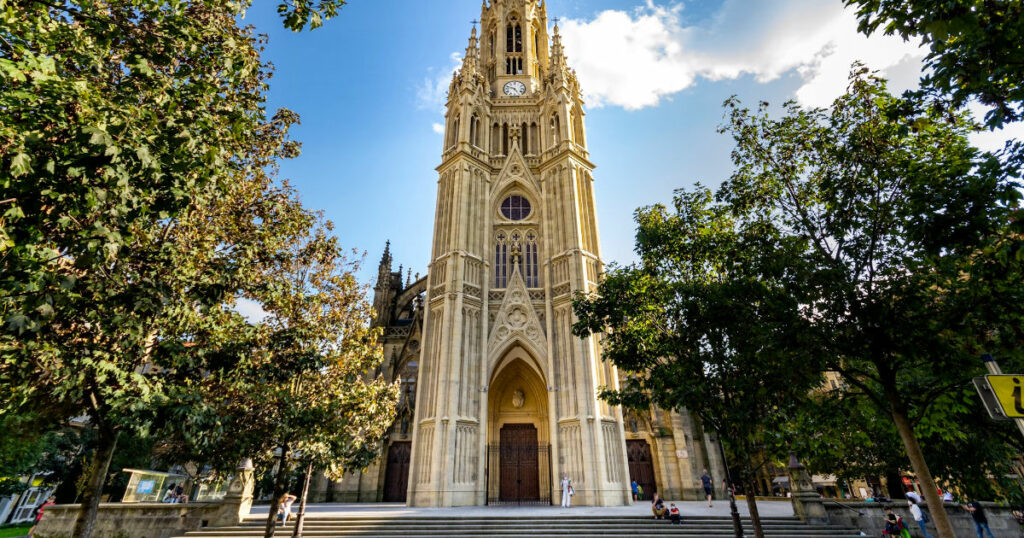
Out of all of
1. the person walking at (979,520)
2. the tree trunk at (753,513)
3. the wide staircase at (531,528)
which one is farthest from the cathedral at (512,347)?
the person walking at (979,520)

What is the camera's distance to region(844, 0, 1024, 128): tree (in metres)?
4.00

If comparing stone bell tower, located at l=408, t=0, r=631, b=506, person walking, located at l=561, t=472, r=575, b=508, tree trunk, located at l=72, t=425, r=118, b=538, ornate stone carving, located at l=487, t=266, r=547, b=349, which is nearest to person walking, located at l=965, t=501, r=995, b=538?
stone bell tower, located at l=408, t=0, r=631, b=506

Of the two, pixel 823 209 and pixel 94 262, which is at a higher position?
pixel 823 209

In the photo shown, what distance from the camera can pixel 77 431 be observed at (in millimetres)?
27578

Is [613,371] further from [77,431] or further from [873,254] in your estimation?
[77,431]

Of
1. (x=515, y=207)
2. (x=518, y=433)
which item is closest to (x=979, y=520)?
(x=518, y=433)

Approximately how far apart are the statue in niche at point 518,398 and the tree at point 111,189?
659 inches

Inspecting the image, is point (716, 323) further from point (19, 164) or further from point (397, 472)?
point (397, 472)

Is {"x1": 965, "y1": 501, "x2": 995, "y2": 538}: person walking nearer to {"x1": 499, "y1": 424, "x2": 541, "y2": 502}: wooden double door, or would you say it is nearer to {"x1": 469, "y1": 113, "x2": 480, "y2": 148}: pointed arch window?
{"x1": 499, "y1": 424, "x2": 541, "y2": 502}: wooden double door

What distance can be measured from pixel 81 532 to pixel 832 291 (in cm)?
1184

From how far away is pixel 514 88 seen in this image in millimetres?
30016

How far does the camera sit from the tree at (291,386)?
26.2 feet

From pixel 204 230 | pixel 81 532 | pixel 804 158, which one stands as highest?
pixel 804 158

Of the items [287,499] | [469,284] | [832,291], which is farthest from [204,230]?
[469,284]
